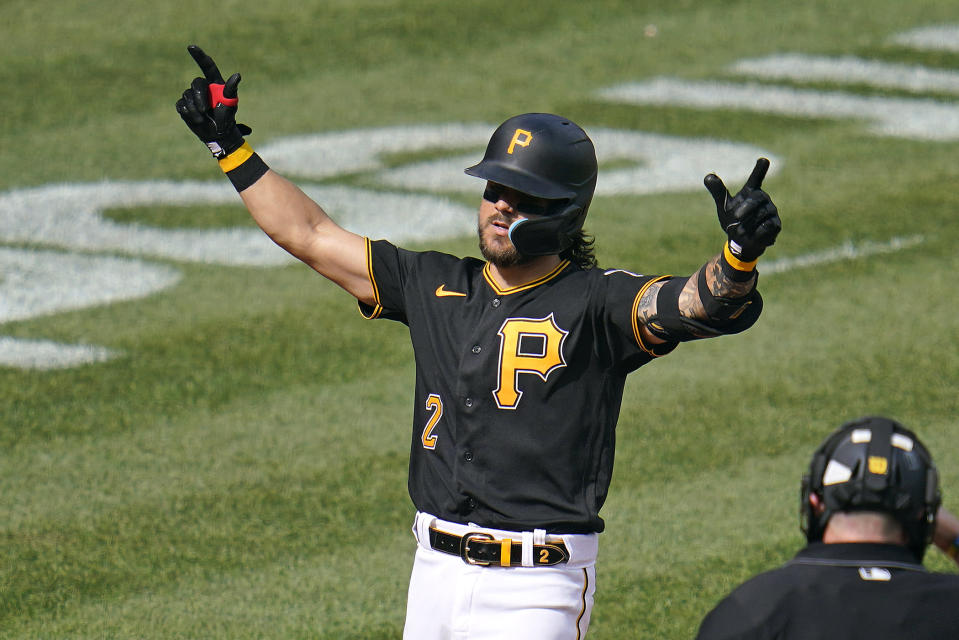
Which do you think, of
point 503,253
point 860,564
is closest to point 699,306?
point 503,253

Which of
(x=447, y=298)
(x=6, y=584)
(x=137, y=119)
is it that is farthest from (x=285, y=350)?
(x=137, y=119)

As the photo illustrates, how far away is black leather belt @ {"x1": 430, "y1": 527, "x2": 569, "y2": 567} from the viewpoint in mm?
4680

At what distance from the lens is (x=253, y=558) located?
709 centimetres

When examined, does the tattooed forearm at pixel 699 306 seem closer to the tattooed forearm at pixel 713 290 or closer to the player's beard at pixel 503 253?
the tattooed forearm at pixel 713 290

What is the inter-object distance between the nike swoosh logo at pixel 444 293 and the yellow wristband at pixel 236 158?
3.05 ft

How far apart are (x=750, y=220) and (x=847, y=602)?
1.31 meters

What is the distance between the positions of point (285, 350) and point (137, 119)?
17.9 ft

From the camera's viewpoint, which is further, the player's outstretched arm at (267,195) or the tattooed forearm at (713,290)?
the player's outstretched arm at (267,195)

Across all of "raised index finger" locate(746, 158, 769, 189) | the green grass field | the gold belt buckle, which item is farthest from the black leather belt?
the green grass field

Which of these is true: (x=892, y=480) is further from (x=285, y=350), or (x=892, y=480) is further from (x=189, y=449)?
(x=285, y=350)

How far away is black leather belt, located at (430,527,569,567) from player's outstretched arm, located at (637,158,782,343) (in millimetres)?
753

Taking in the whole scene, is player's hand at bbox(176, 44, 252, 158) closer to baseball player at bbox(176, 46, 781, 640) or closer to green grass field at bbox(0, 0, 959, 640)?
baseball player at bbox(176, 46, 781, 640)

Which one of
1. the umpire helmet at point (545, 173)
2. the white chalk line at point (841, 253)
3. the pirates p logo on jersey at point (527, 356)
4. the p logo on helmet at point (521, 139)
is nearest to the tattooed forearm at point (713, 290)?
the pirates p logo on jersey at point (527, 356)

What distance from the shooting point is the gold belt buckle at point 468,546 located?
4.69 m
